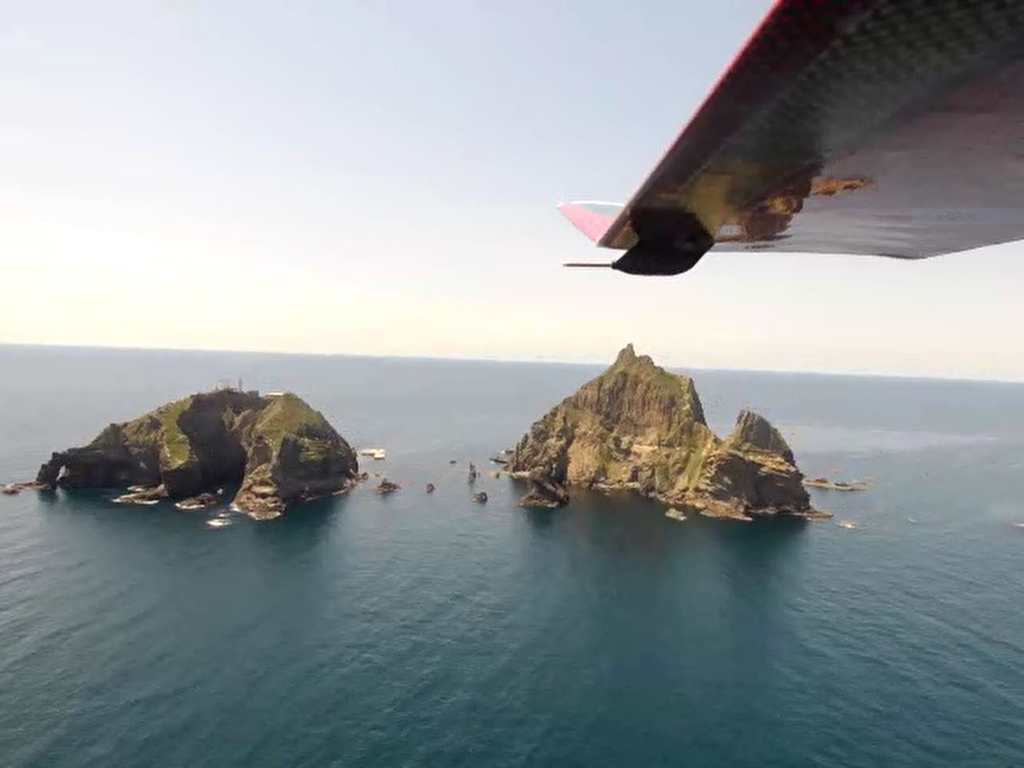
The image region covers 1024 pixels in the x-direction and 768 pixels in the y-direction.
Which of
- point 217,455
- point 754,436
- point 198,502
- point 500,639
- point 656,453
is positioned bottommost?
point 500,639

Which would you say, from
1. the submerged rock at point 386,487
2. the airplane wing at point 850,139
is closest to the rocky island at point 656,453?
the submerged rock at point 386,487

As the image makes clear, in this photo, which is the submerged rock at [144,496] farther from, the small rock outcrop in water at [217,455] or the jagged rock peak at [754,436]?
the jagged rock peak at [754,436]

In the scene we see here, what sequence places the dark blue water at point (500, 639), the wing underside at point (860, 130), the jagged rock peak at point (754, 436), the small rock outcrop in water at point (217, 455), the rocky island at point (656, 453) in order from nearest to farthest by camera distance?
1. the wing underside at point (860, 130)
2. the dark blue water at point (500, 639)
3. the small rock outcrop in water at point (217, 455)
4. the rocky island at point (656, 453)
5. the jagged rock peak at point (754, 436)

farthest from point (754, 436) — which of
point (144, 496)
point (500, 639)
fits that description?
point (144, 496)

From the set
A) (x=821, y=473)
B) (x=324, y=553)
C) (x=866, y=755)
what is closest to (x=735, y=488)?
(x=821, y=473)

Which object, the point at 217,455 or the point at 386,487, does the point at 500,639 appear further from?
the point at 217,455
